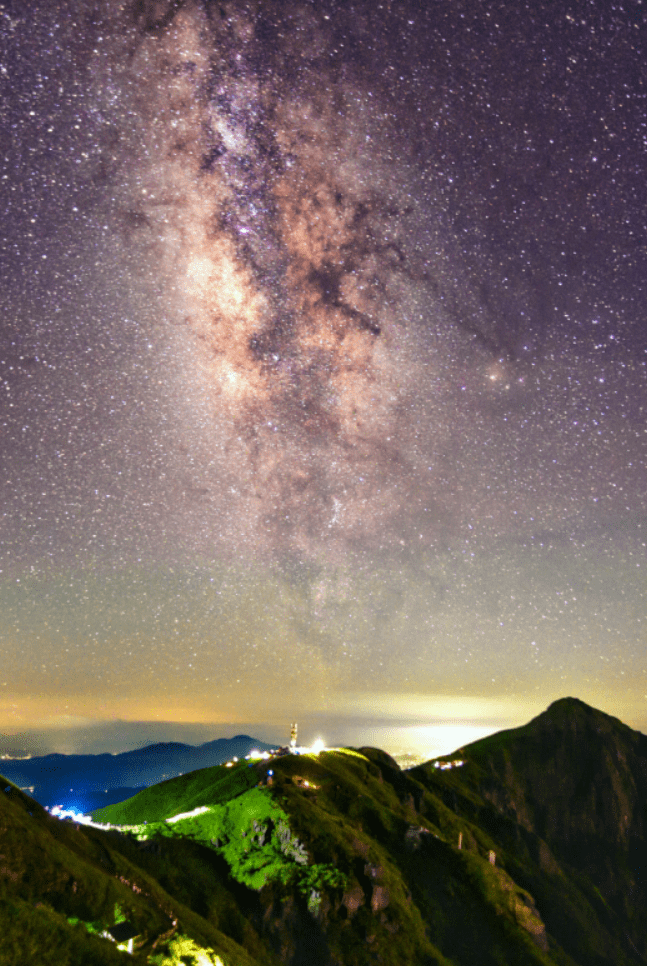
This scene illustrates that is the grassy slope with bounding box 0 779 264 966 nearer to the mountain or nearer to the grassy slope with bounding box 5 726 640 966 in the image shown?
the mountain

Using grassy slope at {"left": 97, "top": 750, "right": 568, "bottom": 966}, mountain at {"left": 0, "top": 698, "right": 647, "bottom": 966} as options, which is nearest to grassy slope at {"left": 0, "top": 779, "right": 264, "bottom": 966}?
mountain at {"left": 0, "top": 698, "right": 647, "bottom": 966}

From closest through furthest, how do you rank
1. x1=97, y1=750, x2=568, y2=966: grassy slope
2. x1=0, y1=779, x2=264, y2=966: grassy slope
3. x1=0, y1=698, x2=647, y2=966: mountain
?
x1=0, y1=779, x2=264, y2=966: grassy slope < x1=0, y1=698, x2=647, y2=966: mountain < x1=97, y1=750, x2=568, y2=966: grassy slope

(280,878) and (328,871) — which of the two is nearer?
(280,878)

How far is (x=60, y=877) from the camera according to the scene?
2719 inches

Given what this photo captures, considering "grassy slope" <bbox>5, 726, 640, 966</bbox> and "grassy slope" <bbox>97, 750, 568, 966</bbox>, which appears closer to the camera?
"grassy slope" <bbox>5, 726, 640, 966</bbox>

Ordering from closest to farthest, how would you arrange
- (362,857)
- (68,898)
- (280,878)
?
1. (68,898)
2. (280,878)
3. (362,857)

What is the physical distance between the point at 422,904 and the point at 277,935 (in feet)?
148

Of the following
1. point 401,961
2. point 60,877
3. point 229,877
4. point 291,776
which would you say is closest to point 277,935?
point 229,877

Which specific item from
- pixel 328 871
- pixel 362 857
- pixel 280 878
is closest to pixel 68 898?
pixel 280 878

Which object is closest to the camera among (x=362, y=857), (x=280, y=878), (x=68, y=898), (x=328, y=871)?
(x=68, y=898)

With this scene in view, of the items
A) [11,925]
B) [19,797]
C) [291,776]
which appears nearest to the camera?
[11,925]

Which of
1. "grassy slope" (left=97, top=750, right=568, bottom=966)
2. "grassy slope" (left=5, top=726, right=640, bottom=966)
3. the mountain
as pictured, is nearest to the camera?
the mountain

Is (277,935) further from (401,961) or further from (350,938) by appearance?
(401,961)

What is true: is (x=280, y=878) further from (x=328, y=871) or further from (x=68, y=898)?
(x=68, y=898)
